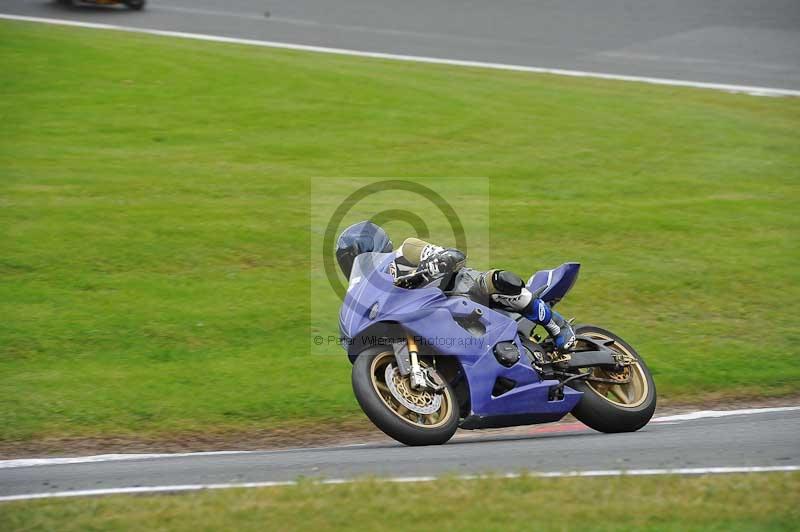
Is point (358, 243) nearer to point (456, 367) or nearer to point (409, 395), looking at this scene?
point (456, 367)

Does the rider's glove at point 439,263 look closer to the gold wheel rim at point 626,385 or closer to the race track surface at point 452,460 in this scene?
the race track surface at point 452,460

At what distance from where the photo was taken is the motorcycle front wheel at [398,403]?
6844 millimetres

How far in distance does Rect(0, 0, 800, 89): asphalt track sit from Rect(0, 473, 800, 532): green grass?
17361 mm

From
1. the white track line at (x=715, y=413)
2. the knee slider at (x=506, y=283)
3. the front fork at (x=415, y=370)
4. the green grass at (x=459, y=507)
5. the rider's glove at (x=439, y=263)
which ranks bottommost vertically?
the white track line at (x=715, y=413)

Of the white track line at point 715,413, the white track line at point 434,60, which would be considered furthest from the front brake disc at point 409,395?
the white track line at point 434,60

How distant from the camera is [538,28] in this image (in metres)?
25.2

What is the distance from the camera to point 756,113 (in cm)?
1948

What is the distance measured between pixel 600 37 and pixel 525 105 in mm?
6019

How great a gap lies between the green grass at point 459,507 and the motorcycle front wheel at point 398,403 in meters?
0.85

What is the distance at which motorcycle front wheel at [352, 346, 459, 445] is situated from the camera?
269 inches

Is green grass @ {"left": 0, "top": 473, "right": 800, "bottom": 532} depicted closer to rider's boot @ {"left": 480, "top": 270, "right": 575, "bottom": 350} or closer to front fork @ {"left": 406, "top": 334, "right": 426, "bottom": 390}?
front fork @ {"left": 406, "top": 334, "right": 426, "bottom": 390}

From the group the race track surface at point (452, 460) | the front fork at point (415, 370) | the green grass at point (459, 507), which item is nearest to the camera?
the green grass at point (459, 507)

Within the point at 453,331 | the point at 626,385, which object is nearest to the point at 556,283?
the point at 626,385

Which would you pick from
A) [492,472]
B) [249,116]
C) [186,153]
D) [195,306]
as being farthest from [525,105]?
[492,472]
